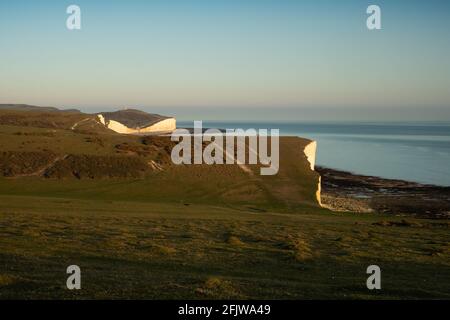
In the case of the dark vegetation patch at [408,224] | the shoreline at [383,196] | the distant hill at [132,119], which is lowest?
the shoreline at [383,196]

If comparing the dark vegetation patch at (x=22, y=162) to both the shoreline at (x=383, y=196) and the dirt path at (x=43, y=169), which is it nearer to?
the dirt path at (x=43, y=169)

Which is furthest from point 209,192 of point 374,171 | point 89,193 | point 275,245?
point 374,171

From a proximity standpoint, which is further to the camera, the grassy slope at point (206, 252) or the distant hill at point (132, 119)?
the distant hill at point (132, 119)

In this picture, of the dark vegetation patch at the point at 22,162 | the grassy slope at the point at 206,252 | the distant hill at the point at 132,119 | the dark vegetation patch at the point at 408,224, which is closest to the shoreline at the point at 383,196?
the grassy slope at the point at 206,252

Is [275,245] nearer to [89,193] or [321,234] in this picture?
[321,234]

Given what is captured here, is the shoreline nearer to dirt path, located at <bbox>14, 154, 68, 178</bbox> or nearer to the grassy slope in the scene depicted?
the grassy slope

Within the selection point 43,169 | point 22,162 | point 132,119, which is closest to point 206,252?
point 43,169

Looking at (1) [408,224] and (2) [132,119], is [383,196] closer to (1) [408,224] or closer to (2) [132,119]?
(1) [408,224]
